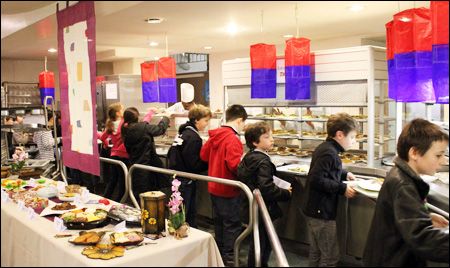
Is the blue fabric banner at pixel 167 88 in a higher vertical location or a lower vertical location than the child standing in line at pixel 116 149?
higher

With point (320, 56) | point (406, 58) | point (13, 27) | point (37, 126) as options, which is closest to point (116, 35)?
point (37, 126)

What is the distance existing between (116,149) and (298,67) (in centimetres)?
296

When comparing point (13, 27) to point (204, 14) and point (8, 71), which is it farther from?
point (8, 71)

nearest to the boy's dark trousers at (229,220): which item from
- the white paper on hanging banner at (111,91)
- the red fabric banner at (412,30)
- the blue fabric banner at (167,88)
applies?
the red fabric banner at (412,30)

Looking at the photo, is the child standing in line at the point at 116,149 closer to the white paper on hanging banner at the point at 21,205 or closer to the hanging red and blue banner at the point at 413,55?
the white paper on hanging banner at the point at 21,205

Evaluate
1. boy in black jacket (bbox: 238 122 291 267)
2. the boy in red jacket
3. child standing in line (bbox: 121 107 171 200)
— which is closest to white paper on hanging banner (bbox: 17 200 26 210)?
the boy in red jacket

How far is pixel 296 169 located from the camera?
464 cm

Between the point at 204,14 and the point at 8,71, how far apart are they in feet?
25.6

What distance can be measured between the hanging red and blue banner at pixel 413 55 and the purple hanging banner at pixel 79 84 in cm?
208

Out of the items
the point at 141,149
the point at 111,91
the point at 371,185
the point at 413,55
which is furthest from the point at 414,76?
the point at 111,91

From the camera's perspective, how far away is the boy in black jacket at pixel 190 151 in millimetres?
4824

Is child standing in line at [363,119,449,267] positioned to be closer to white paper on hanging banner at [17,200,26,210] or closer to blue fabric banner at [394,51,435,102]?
blue fabric banner at [394,51,435,102]

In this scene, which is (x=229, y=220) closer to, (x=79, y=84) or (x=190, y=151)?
(x=190, y=151)

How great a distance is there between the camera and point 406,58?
2.95 meters
